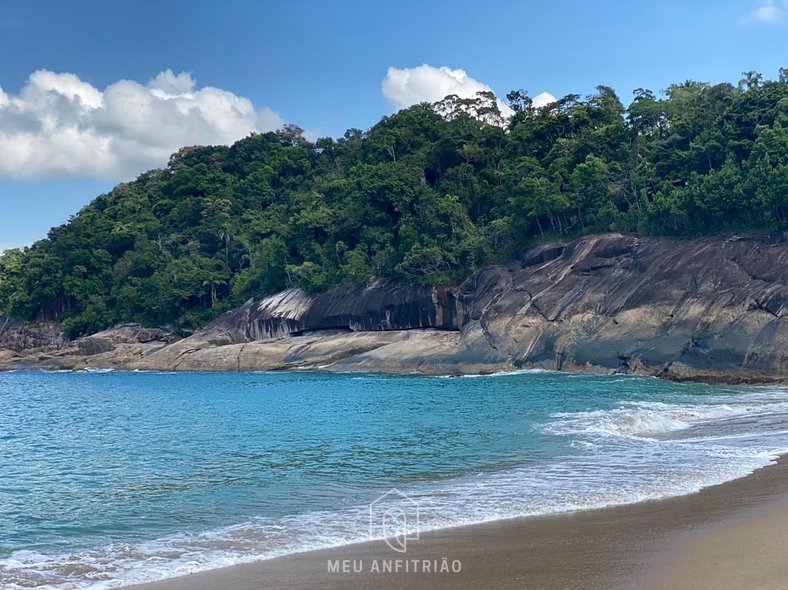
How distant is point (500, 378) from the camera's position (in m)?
42.4

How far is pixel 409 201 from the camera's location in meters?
63.0

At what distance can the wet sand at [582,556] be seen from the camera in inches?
321

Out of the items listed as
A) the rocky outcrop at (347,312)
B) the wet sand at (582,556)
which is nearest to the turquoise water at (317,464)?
the wet sand at (582,556)

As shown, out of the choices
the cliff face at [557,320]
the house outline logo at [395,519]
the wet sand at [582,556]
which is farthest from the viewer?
the cliff face at [557,320]

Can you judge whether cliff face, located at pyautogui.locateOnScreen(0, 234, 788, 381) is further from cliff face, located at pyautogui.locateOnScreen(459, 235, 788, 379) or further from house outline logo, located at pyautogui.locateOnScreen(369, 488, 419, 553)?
house outline logo, located at pyautogui.locateOnScreen(369, 488, 419, 553)

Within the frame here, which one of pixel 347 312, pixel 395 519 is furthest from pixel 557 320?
pixel 395 519

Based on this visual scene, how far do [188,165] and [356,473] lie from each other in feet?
283

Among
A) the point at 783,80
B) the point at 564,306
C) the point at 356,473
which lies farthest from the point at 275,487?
the point at 783,80

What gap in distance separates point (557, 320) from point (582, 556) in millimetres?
38875

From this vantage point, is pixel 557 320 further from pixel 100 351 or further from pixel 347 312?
pixel 100 351

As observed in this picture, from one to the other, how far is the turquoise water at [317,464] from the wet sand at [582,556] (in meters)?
0.73

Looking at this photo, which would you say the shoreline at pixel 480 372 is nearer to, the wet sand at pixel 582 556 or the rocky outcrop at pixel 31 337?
the rocky outcrop at pixel 31 337

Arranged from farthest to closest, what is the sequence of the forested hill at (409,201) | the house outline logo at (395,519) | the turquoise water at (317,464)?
the forested hill at (409,201)
the turquoise water at (317,464)
the house outline logo at (395,519)

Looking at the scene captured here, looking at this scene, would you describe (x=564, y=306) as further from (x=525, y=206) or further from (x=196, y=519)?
(x=196, y=519)
